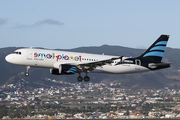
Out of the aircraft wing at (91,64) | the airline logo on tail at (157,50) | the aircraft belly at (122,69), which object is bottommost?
the aircraft belly at (122,69)

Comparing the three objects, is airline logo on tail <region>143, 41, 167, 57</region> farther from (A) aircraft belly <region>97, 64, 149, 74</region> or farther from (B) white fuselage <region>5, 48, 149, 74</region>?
(B) white fuselage <region>5, 48, 149, 74</region>

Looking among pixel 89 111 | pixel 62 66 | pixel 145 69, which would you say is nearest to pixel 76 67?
pixel 62 66

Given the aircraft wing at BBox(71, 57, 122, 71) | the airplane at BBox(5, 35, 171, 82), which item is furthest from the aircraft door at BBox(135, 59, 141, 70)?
the aircraft wing at BBox(71, 57, 122, 71)

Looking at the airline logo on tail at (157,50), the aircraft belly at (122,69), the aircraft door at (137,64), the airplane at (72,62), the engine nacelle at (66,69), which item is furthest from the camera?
the airline logo on tail at (157,50)

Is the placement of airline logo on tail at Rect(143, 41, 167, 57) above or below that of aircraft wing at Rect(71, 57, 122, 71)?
above

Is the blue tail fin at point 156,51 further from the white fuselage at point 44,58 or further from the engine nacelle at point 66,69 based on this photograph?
the engine nacelle at point 66,69

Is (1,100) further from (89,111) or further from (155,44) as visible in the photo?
(155,44)

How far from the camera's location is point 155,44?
212 ft

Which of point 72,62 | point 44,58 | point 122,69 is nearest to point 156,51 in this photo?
point 122,69

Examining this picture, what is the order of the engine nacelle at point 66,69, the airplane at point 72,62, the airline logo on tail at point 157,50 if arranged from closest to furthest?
1. the engine nacelle at point 66,69
2. the airplane at point 72,62
3. the airline logo on tail at point 157,50

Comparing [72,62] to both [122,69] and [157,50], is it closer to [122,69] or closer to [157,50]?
[122,69]

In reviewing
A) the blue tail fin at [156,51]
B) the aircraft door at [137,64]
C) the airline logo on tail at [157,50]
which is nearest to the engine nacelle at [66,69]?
the aircraft door at [137,64]

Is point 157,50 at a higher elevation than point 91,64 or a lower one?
higher

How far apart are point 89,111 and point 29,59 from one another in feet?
300
